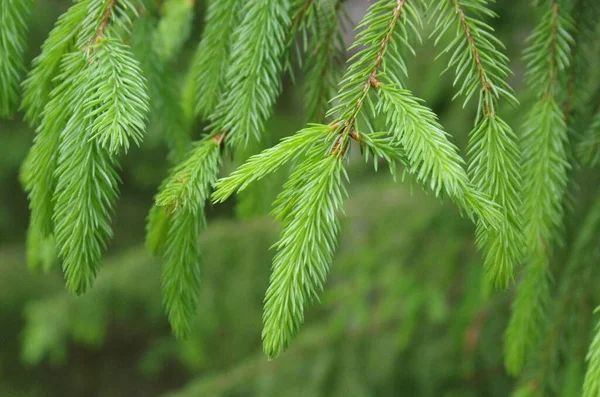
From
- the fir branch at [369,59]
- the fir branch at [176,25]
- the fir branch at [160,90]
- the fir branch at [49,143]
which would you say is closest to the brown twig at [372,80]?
the fir branch at [369,59]

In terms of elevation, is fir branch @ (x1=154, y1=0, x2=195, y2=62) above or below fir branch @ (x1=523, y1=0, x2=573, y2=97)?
below

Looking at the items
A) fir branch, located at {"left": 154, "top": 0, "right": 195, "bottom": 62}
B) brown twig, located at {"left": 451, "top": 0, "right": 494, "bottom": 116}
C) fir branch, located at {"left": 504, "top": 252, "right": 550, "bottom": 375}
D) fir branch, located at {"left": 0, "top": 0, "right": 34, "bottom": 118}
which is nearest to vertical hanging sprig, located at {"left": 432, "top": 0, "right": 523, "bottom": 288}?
brown twig, located at {"left": 451, "top": 0, "right": 494, "bottom": 116}

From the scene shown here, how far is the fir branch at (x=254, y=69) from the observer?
3.37 feet

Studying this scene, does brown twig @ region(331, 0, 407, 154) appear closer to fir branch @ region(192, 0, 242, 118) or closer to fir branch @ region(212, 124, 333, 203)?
fir branch @ region(212, 124, 333, 203)

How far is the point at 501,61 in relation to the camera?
979mm

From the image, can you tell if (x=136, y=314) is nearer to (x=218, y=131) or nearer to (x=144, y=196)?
(x=144, y=196)

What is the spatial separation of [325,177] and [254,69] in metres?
0.30

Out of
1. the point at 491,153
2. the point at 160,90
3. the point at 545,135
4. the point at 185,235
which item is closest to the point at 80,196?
the point at 185,235

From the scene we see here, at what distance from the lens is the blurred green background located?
258 cm

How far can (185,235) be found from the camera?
3.44 feet

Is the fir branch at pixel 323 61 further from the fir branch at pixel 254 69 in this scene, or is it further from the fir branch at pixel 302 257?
the fir branch at pixel 302 257

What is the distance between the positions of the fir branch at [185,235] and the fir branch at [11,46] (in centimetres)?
30

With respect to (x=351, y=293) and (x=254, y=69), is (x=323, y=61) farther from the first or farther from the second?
(x=351, y=293)

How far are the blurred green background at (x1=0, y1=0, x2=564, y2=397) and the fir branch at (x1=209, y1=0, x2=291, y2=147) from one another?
41cm
